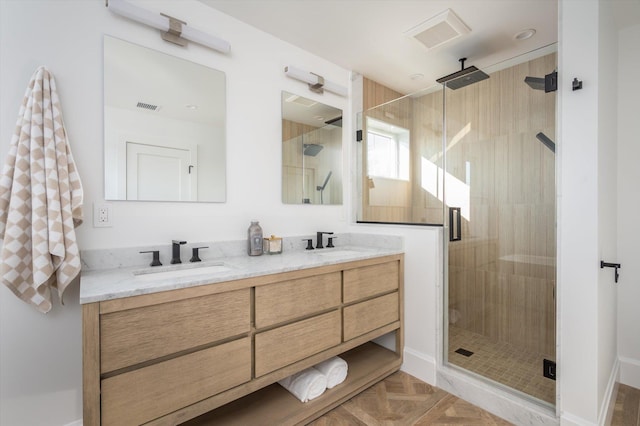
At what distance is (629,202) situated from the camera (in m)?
2.15

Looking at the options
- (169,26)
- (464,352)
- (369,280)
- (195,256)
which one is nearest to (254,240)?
(195,256)

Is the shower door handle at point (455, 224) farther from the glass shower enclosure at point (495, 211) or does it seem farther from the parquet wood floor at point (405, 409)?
the parquet wood floor at point (405, 409)

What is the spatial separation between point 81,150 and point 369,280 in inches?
74.2

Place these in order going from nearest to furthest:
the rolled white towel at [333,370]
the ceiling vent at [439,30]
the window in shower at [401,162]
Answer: the rolled white towel at [333,370] < the ceiling vent at [439,30] < the window in shower at [401,162]

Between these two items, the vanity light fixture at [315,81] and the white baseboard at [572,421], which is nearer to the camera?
the white baseboard at [572,421]

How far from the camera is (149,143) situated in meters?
1.76

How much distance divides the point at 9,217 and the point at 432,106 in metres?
2.80

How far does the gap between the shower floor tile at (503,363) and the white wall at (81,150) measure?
72.4 inches

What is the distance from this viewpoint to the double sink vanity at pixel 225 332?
112 centimetres

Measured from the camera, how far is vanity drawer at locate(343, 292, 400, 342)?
1953mm

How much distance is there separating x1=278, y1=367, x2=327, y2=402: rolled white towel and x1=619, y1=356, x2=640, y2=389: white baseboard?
2212 mm

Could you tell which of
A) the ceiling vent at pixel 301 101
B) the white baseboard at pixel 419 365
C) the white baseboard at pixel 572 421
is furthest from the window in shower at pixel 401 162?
the white baseboard at pixel 572 421

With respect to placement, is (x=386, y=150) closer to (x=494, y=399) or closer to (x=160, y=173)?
(x=160, y=173)

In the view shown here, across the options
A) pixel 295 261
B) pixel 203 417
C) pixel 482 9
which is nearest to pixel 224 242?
pixel 295 261
